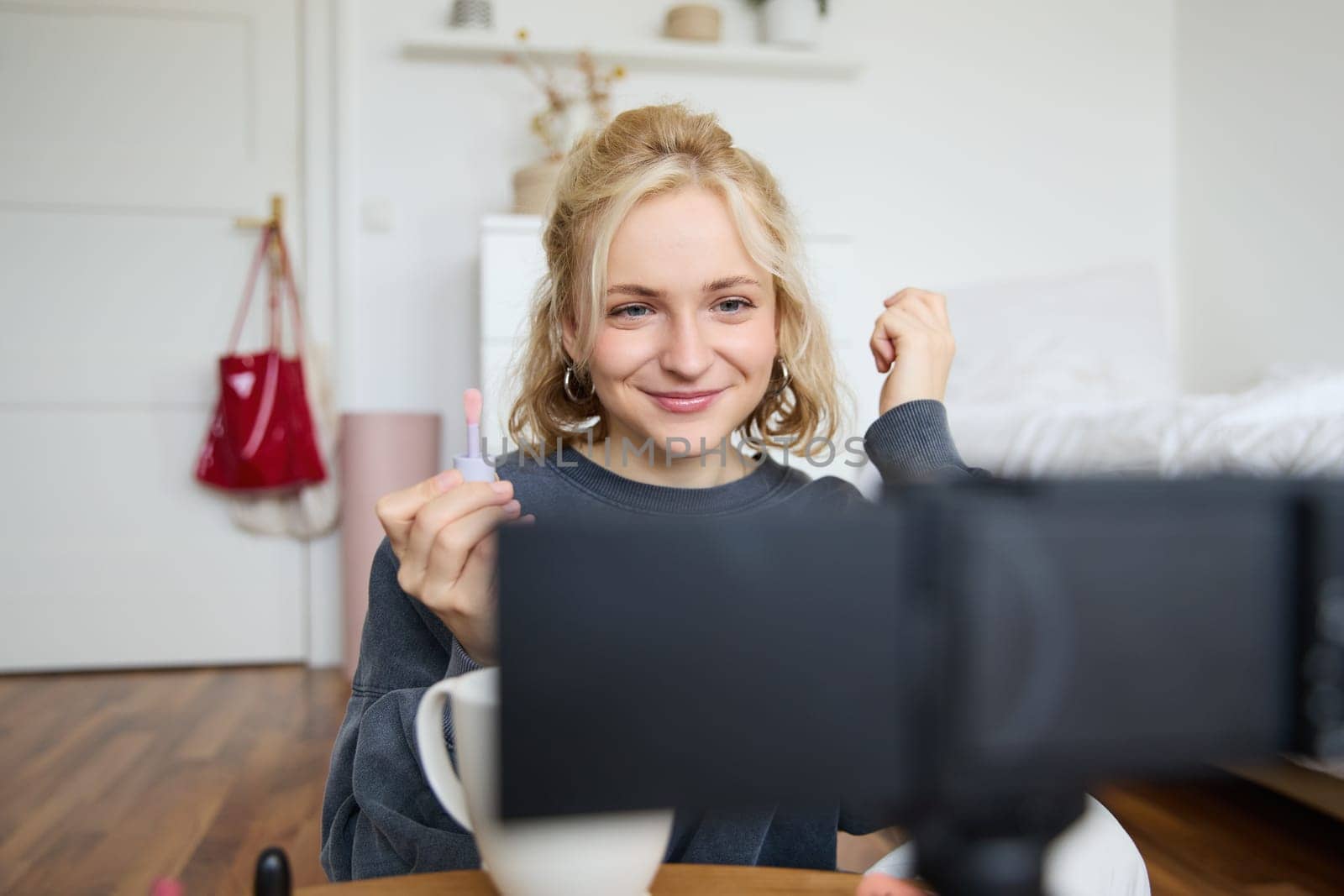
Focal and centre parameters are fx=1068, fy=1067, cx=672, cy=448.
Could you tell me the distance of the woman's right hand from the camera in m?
0.55

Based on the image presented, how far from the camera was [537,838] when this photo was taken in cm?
41

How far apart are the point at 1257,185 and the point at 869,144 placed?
105 cm

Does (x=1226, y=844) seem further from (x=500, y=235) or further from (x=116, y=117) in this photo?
(x=116, y=117)

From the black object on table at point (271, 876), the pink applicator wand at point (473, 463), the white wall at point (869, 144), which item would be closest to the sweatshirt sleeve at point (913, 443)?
the pink applicator wand at point (473, 463)

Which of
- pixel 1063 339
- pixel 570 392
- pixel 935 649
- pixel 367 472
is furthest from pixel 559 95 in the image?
pixel 935 649

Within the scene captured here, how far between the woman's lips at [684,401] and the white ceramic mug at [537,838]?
0.47 meters

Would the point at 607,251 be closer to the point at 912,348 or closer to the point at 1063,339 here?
the point at 912,348

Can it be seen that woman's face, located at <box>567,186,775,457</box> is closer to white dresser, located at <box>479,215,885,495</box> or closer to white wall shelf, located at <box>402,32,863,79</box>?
white dresser, located at <box>479,215,885,495</box>

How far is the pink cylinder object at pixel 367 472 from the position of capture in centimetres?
253

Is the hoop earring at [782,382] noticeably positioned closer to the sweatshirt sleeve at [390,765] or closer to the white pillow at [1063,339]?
the sweatshirt sleeve at [390,765]

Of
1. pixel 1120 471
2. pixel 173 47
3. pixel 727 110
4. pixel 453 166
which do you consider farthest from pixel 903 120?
pixel 1120 471

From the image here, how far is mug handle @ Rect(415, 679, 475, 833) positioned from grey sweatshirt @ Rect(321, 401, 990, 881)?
152 mm

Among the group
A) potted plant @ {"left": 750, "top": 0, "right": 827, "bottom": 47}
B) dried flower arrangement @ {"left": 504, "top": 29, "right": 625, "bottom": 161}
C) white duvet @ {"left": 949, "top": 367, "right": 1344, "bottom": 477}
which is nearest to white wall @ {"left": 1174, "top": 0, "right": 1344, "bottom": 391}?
→ white duvet @ {"left": 949, "top": 367, "right": 1344, "bottom": 477}

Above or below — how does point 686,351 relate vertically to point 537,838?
above
